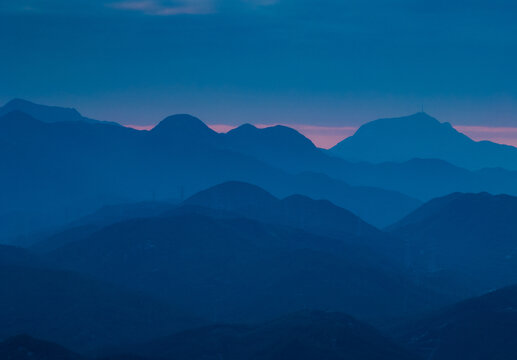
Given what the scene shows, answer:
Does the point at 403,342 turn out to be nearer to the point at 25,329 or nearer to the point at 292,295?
the point at 292,295

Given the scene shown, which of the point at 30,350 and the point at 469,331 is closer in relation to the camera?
the point at 30,350

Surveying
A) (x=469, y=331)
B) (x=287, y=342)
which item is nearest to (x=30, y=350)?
(x=287, y=342)

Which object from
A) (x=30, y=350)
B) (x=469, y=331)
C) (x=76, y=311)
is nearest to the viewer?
(x=30, y=350)

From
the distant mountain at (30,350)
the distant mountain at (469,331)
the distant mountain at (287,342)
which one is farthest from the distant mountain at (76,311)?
the distant mountain at (469,331)

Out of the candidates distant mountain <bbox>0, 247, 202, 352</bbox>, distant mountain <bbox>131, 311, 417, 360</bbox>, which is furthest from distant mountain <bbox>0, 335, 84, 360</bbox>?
distant mountain <bbox>0, 247, 202, 352</bbox>

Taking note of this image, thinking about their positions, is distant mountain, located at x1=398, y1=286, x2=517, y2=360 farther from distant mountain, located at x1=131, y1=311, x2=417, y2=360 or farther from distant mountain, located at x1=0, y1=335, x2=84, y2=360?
distant mountain, located at x1=0, y1=335, x2=84, y2=360

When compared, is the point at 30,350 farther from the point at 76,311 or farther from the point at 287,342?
the point at 76,311
